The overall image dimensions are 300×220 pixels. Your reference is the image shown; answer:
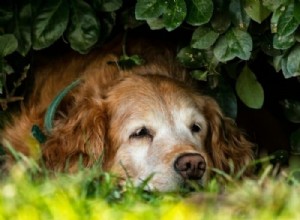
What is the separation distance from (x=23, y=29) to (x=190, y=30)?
3.20ft

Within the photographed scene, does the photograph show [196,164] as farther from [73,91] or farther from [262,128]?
[262,128]

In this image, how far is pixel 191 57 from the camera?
5371 millimetres

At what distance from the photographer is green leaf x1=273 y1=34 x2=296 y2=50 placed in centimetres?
487

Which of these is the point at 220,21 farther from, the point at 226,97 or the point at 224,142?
the point at 224,142

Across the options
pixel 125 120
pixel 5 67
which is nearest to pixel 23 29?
pixel 5 67

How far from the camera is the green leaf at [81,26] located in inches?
214

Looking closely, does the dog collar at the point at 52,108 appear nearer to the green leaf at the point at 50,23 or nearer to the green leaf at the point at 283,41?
the green leaf at the point at 50,23

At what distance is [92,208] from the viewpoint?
3.43 m

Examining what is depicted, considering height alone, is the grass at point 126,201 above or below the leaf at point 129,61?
above

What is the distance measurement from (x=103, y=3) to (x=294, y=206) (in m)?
2.35

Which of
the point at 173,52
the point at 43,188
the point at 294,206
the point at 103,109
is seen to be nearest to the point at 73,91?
the point at 103,109

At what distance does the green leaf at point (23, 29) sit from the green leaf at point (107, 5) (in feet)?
1.22

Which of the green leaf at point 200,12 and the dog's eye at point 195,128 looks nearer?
the green leaf at point 200,12

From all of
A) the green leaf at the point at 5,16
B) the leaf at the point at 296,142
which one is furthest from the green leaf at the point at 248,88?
the green leaf at the point at 5,16
